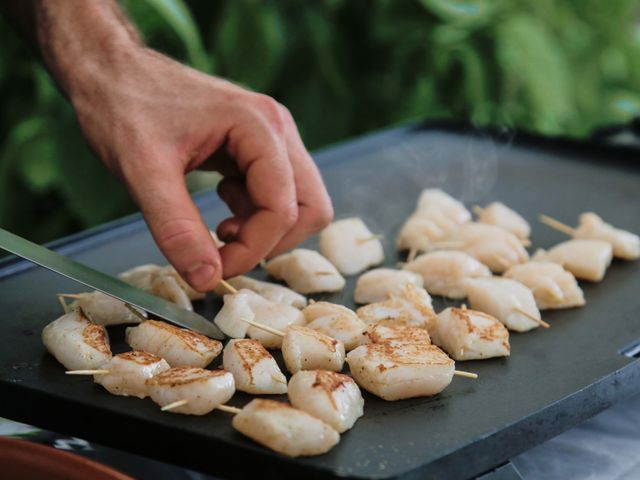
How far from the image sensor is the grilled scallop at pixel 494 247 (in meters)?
2.30

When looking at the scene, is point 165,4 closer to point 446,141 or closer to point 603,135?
point 446,141

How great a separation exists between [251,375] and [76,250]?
0.91 m

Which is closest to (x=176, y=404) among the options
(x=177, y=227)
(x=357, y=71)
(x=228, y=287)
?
(x=177, y=227)

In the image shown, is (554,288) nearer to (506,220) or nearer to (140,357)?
(506,220)

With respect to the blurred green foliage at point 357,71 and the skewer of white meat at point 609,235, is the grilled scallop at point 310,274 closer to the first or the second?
the skewer of white meat at point 609,235

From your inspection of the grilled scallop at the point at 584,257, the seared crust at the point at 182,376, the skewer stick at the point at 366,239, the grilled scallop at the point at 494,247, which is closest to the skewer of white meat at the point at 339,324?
the seared crust at the point at 182,376

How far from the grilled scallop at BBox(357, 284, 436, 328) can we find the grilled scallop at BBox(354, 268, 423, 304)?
0.07 meters

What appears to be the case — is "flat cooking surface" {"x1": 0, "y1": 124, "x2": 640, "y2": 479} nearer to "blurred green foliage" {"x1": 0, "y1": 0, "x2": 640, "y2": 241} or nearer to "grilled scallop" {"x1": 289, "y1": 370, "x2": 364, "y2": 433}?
"grilled scallop" {"x1": 289, "y1": 370, "x2": 364, "y2": 433}

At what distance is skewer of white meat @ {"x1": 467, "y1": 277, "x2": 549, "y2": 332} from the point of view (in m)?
1.99

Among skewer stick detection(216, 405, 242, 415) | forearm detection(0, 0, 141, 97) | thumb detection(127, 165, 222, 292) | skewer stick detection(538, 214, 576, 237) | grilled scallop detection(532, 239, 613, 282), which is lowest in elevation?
skewer stick detection(538, 214, 576, 237)

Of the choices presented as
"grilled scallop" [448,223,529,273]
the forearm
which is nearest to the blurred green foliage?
the forearm

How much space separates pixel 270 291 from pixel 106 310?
359 mm

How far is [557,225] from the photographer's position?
252 cm

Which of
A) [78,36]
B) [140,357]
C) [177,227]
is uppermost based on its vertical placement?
[78,36]
